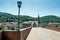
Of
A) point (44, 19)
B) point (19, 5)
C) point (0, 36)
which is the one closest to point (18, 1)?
point (19, 5)

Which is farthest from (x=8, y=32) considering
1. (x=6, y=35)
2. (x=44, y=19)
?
(x=44, y=19)

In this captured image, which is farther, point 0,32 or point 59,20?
point 59,20

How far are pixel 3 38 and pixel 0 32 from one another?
752 mm

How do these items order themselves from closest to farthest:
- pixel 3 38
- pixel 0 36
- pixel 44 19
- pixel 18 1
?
pixel 0 36
pixel 3 38
pixel 18 1
pixel 44 19

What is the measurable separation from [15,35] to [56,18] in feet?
434

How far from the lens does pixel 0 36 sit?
7.84 metres

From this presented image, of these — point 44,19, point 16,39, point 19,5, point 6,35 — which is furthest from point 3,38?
point 44,19

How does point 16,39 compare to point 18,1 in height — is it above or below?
below

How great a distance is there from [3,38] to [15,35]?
804 millimetres

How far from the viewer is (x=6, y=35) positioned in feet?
28.3

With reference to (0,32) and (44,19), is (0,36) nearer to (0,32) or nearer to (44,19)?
(0,32)

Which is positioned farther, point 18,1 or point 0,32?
point 18,1

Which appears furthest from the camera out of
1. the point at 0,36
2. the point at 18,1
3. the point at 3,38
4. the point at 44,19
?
the point at 44,19

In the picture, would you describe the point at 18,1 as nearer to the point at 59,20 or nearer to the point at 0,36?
the point at 0,36
